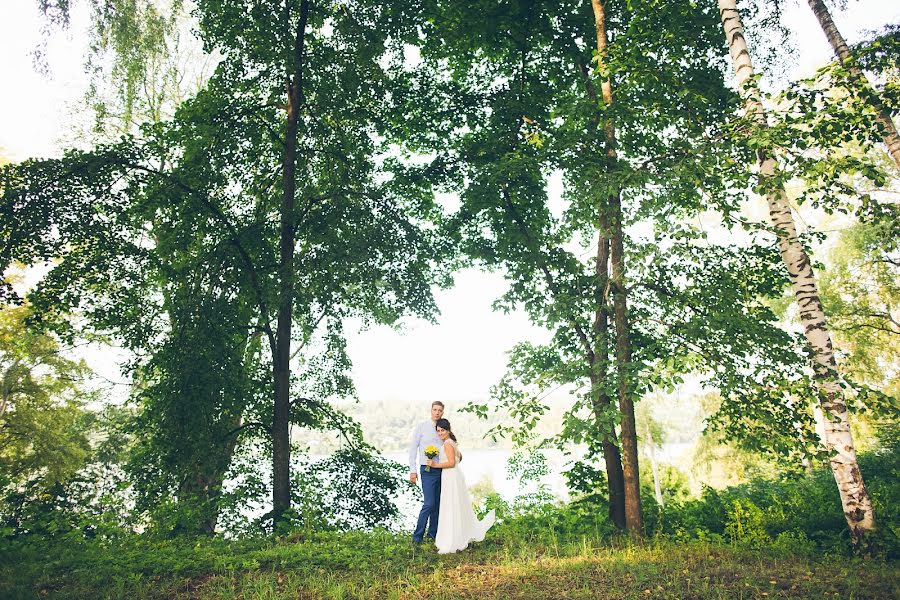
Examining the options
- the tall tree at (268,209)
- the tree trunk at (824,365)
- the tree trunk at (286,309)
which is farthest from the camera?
the tree trunk at (286,309)

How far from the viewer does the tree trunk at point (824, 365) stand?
6.00 meters

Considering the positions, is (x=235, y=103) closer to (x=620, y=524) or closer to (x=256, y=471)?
(x=256, y=471)

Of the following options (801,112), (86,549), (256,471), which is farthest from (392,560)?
(801,112)

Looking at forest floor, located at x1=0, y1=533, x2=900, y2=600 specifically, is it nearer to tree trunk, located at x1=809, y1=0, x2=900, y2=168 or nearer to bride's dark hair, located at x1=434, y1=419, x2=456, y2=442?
bride's dark hair, located at x1=434, y1=419, x2=456, y2=442

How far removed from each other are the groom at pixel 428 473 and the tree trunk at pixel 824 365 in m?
5.39

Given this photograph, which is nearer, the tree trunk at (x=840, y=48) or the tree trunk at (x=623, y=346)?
the tree trunk at (x=623, y=346)

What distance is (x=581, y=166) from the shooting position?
27.8 feet

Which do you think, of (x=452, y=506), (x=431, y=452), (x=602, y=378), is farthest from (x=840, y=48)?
(x=452, y=506)

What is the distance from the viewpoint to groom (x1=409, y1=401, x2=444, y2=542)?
25.1 feet

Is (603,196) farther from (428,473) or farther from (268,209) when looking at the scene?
(268,209)

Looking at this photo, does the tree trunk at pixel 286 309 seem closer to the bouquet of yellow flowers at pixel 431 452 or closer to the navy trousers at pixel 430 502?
the navy trousers at pixel 430 502

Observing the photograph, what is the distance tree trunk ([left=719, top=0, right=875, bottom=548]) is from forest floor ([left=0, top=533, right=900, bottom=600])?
0.64 metres

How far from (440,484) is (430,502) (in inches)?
12.6

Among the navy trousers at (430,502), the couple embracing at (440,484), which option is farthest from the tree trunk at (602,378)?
the navy trousers at (430,502)
